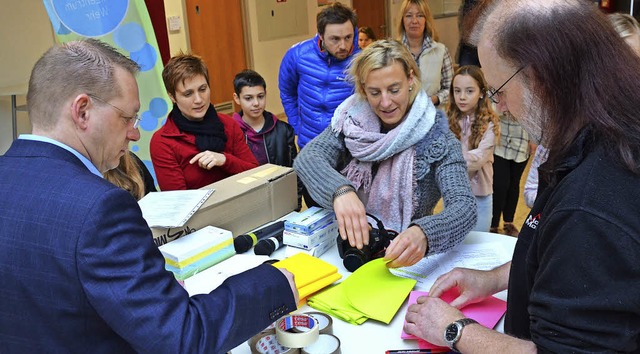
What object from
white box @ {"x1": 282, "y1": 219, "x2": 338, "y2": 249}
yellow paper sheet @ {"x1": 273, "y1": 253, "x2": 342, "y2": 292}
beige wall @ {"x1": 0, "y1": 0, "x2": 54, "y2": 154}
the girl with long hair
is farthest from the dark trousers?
beige wall @ {"x1": 0, "y1": 0, "x2": 54, "y2": 154}

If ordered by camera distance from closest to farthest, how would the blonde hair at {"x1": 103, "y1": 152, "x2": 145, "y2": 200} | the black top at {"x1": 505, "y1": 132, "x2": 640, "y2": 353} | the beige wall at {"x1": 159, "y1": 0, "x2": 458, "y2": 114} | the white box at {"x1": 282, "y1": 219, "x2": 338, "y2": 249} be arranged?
the black top at {"x1": 505, "y1": 132, "x2": 640, "y2": 353} → the white box at {"x1": 282, "y1": 219, "x2": 338, "y2": 249} → the blonde hair at {"x1": 103, "y1": 152, "x2": 145, "y2": 200} → the beige wall at {"x1": 159, "y1": 0, "x2": 458, "y2": 114}

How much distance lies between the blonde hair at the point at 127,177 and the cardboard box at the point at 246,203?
0.91 feet

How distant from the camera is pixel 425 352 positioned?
47.4 inches

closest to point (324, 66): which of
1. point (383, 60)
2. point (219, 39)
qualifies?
point (383, 60)

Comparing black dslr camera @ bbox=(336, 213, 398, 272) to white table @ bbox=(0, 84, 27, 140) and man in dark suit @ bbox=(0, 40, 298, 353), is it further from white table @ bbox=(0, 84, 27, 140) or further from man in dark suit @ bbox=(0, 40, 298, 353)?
white table @ bbox=(0, 84, 27, 140)

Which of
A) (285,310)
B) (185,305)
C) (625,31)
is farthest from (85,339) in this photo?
(625,31)

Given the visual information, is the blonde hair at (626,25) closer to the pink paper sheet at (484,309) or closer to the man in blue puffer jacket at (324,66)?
the pink paper sheet at (484,309)

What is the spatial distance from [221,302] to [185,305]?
0.29ft

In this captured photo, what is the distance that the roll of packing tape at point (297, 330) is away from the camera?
1.17m

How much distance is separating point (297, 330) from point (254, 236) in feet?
2.22

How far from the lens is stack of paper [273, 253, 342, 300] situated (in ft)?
4.84

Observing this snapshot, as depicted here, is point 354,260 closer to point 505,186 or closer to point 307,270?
point 307,270

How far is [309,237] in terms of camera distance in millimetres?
1741

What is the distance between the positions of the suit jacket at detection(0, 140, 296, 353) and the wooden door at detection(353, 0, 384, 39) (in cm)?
823
